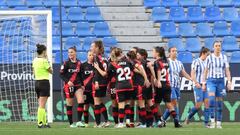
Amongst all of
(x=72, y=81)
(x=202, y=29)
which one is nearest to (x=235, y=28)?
(x=202, y=29)

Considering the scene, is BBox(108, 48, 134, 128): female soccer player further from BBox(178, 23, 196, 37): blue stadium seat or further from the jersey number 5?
BBox(178, 23, 196, 37): blue stadium seat

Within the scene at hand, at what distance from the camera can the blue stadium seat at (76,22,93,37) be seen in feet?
97.7

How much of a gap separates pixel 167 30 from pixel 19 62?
24.5 feet

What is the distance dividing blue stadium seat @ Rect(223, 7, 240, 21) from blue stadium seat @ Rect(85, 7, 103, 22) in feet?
15.1

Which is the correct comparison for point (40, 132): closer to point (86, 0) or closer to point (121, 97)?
point (121, 97)

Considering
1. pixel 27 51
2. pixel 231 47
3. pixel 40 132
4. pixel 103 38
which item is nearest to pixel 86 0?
pixel 103 38

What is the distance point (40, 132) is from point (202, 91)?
6093 millimetres

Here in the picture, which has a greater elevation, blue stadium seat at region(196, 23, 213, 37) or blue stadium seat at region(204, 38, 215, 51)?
blue stadium seat at region(196, 23, 213, 37)

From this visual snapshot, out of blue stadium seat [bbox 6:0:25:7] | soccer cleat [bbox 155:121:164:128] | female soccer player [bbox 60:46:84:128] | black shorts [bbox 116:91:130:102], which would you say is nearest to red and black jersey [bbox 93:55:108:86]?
female soccer player [bbox 60:46:84:128]

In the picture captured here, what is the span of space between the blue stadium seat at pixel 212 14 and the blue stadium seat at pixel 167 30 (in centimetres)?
176

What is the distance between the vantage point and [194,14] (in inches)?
1220

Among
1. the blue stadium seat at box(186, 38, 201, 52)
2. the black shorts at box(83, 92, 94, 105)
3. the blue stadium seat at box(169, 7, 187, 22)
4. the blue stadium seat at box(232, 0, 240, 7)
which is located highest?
the blue stadium seat at box(232, 0, 240, 7)

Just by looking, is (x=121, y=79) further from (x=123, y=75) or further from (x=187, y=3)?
(x=187, y=3)

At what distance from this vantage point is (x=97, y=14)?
30.6 meters
